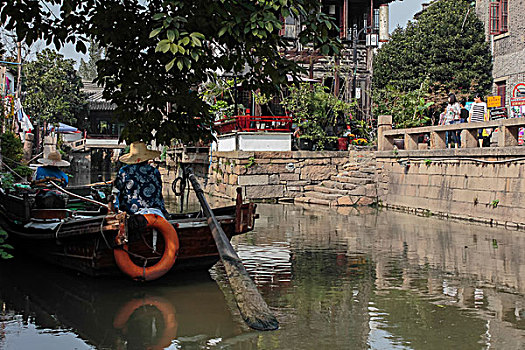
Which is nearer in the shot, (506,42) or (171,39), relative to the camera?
(171,39)

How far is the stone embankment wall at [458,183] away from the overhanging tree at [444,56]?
700 cm

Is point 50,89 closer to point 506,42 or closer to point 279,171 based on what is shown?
point 279,171

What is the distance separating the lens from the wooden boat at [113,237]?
704 centimetres

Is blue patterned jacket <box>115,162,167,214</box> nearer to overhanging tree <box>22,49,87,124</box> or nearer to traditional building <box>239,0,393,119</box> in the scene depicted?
traditional building <box>239,0,393,119</box>

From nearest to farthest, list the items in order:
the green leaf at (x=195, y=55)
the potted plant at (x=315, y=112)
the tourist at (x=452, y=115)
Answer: the green leaf at (x=195, y=55), the tourist at (x=452, y=115), the potted plant at (x=315, y=112)

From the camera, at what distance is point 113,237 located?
23.0 feet

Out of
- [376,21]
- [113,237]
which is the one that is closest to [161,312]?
[113,237]

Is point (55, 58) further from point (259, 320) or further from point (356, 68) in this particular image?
point (259, 320)

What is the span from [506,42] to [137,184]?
66.0 feet

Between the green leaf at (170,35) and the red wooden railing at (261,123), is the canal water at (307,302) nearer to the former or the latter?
the green leaf at (170,35)

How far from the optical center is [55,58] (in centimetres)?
3853

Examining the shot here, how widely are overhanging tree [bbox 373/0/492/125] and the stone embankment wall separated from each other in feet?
23.0

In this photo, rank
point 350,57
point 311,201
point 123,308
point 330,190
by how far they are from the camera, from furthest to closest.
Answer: point 350,57 < point 311,201 < point 330,190 < point 123,308

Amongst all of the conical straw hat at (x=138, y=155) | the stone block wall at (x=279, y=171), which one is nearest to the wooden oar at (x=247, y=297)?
the conical straw hat at (x=138, y=155)
